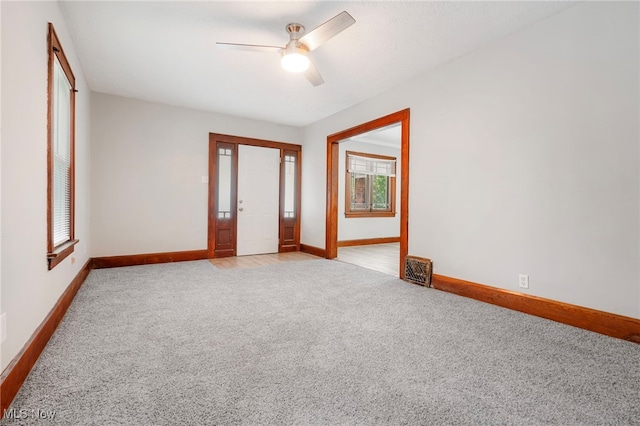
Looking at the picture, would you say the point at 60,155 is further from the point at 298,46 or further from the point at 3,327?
the point at 298,46

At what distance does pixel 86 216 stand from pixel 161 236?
3.48 ft

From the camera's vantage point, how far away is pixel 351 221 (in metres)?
7.17

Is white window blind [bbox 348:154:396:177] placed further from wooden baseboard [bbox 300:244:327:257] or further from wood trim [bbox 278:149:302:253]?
wooden baseboard [bbox 300:244:327:257]

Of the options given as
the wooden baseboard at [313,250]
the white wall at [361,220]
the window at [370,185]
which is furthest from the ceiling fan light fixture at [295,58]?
the window at [370,185]

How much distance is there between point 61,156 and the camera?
8.86ft

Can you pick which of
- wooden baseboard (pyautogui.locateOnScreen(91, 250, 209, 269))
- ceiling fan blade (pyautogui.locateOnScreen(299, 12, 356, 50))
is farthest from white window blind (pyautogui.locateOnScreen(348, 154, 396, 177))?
ceiling fan blade (pyautogui.locateOnScreen(299, 12, 356, 50))

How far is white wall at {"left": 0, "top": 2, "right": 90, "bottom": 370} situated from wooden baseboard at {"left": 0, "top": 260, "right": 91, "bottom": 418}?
0.13 ft

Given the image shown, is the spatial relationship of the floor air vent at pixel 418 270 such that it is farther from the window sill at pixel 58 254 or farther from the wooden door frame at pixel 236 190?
the window sill at pixel 58 254

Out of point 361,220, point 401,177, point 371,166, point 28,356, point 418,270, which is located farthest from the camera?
point 371,166

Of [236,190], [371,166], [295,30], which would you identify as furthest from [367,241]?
[295,30]

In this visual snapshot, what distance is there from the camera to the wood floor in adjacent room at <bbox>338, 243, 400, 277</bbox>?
4.70 meters

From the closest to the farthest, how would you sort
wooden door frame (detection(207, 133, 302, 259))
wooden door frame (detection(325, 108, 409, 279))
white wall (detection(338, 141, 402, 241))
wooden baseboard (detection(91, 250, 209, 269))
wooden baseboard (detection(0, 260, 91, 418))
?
wooden baseboard (detection(0, 260, 91, 418)), wooden door frame (detection(325, 108, 409, 279)), wooden baseboard (detection(91, 250, 209, 269)), wooden door frame (detection(207, 133, 302, 259)), white wall (detection(338, 141, 402, 241))

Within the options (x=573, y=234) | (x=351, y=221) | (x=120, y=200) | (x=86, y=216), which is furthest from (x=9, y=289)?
(x=351, y=221)

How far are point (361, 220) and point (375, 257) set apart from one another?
71.1 inches
